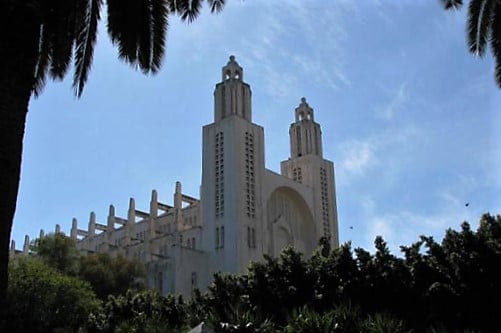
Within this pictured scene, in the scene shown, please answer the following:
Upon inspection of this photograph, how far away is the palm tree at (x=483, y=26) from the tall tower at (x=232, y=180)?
34.0m

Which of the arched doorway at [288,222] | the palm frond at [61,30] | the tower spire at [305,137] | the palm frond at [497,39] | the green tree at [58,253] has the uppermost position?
the tower spire at [305,137]

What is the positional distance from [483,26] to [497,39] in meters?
0.53

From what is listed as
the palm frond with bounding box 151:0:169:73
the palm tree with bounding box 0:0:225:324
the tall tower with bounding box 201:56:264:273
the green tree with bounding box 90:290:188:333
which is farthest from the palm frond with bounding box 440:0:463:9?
the tall tower with bounding box 201:56:264:273

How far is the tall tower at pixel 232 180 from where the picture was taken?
4834cm

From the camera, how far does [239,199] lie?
4881 cm

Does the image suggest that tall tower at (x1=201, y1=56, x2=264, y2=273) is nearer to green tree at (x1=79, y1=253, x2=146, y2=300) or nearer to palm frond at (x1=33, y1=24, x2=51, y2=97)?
green tree at (x1=79, y1=253, x2=146, y2=300)

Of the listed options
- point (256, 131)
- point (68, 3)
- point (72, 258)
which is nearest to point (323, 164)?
point (256, 131)

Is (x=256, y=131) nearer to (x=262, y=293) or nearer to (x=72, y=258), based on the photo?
(x=72, y=258)

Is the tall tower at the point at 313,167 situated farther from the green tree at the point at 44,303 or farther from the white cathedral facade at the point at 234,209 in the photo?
the green tree at the point at 44,303

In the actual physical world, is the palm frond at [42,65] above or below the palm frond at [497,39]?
below

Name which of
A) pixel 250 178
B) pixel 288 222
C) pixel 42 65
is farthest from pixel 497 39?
pixel 288 222

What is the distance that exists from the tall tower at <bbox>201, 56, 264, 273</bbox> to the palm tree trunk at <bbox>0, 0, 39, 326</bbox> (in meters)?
39.3

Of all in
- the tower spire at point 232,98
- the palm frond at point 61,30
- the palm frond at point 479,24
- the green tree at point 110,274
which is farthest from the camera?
the tower spire at point 232,98

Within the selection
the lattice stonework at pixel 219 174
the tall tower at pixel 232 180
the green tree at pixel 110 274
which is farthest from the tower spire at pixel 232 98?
the green tree at pixel 110 274
